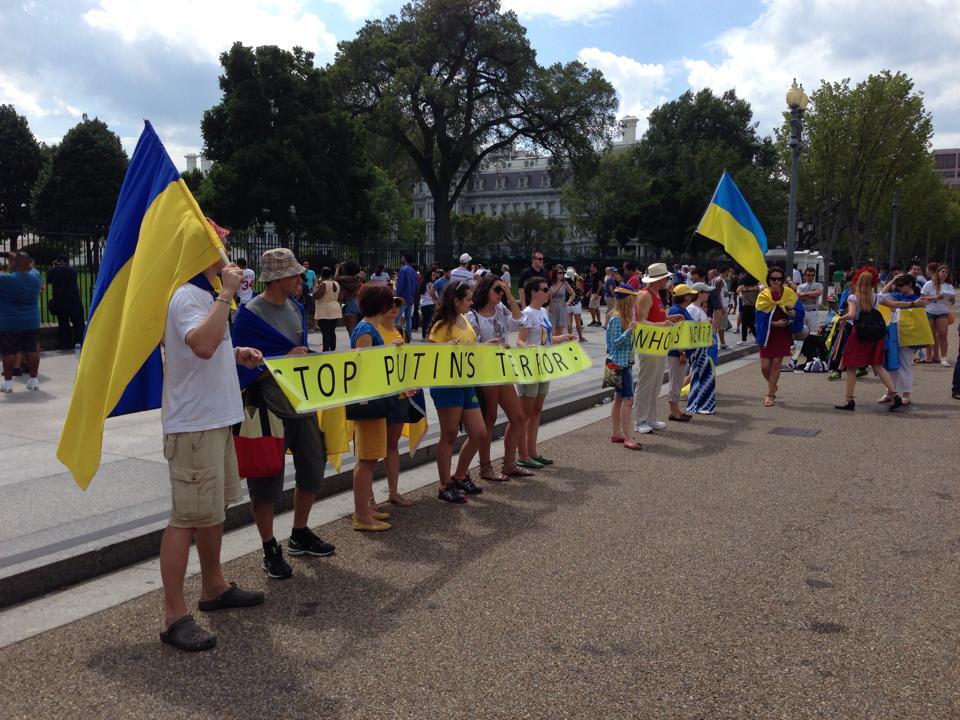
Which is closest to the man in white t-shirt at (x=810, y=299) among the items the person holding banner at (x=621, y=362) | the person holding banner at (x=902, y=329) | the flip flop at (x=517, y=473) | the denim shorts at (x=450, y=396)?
the person holding banner at (x=902, y=329)

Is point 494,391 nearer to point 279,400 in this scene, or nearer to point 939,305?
point 279,400

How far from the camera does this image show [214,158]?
40969 millimetres

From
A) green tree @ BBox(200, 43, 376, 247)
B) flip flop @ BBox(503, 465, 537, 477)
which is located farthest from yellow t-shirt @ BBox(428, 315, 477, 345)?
green tree @ BBox(200, 43, 376, 247)

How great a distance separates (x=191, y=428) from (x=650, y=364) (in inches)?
242

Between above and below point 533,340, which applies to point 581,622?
below

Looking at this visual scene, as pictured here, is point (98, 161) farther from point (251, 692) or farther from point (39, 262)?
point (251, 692)

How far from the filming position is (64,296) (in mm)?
14445

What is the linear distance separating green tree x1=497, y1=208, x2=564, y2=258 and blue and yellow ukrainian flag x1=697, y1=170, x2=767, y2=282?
84838 mm

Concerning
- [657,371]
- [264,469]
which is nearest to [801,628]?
[264,469]

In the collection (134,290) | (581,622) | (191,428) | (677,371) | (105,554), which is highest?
(134,290)

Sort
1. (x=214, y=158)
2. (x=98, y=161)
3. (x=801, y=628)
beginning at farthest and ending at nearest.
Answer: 1. (x=98, y=161)
2. (x=214, y=158)
3. (x=801, y=628)

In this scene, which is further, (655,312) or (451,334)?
(655,312)

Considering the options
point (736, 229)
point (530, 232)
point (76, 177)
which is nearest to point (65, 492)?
point (736, 229)

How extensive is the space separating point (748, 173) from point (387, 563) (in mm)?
58828
